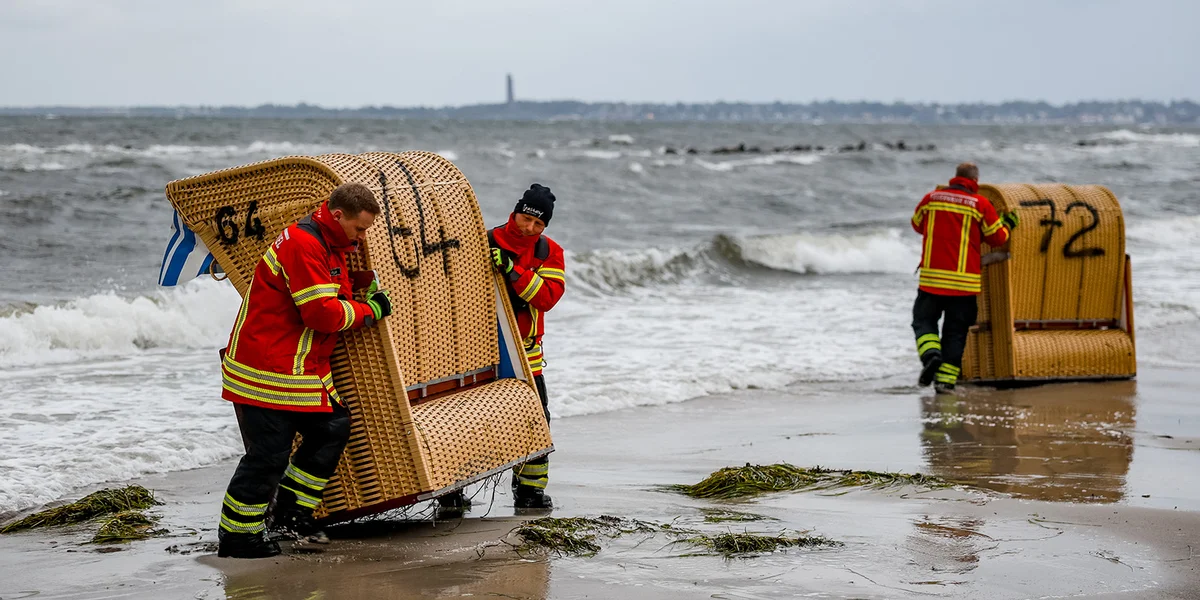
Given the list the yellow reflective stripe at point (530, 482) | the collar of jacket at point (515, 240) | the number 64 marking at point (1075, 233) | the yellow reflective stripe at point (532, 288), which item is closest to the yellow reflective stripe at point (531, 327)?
the yellow reflective stripe at point (532, 288)

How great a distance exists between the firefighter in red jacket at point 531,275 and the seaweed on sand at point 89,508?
6.14ft

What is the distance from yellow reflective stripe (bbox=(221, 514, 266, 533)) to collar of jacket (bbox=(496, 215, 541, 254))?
6.15ft

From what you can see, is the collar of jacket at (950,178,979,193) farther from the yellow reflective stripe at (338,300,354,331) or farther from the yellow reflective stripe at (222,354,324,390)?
the yellow reflective stripe at (222,354,324,390)

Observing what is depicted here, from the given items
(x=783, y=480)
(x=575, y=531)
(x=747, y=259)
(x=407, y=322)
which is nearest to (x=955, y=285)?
(x=783, y=480)

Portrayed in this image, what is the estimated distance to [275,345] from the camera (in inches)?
192

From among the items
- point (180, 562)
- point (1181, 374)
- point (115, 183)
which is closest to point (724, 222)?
point (115, 183)

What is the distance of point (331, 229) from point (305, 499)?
1.21 m

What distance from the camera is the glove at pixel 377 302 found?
501 centimetres

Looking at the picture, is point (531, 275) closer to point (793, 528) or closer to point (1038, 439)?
point (793, 528)

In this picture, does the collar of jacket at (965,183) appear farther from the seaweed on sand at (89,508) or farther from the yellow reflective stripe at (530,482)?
the seaweed on sand at (89,508)

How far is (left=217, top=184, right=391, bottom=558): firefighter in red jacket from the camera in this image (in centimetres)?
480

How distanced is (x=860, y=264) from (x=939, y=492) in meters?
14.7

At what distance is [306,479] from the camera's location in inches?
204

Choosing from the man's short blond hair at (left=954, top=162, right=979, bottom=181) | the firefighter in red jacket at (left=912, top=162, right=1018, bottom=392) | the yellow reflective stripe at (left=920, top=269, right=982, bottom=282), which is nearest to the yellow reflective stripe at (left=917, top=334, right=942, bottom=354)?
the firefighter in red jacket at (left=912, top=162, right=1018, bottom=392)
